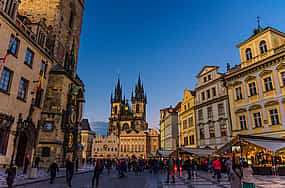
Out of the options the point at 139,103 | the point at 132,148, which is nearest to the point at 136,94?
the point at 139,103

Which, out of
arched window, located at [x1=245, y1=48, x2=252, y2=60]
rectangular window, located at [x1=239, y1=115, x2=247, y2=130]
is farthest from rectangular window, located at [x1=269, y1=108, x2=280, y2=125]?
arched window, located at [x1=245, y1=48, x2=252, y2=60]

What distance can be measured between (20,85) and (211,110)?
2449 cm

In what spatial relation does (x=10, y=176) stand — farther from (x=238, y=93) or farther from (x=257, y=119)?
(x=238, y=93)

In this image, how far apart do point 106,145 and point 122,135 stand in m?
8.69

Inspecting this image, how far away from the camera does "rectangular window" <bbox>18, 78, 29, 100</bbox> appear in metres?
18.4

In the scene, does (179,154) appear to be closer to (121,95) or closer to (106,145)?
(106,145)

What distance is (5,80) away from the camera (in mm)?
16234

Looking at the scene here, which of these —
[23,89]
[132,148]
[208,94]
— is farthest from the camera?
[132,148]

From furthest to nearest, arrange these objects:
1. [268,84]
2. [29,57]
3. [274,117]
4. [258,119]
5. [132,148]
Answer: [132,148] < [258,119] < [268,84] < [274,117] < [29,57]

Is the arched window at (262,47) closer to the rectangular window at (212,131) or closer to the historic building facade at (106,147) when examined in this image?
the rectangular window at (212,131)

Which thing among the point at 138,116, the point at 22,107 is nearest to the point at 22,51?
the point at 22,107

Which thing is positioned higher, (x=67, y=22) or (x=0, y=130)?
(x=67, y=22)

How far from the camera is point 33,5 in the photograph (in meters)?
26.6

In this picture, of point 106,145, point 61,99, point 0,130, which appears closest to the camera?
point 0,130
